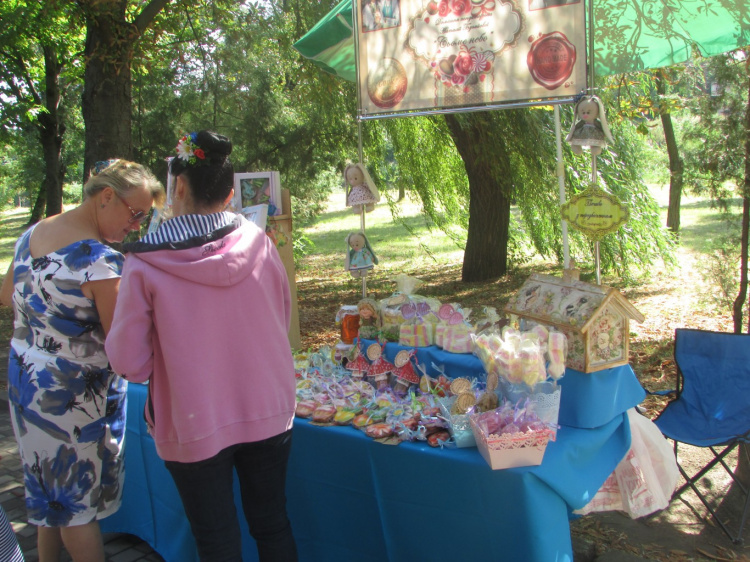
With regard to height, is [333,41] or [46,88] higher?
[46,88]

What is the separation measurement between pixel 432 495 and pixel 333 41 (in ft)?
9.60

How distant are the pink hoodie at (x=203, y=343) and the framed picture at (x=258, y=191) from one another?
90.6 inches

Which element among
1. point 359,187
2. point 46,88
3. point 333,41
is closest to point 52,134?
point 46,88

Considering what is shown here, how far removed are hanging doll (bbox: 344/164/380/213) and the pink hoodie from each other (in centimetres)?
166

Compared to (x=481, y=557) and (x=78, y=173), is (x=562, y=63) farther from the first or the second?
(x=78, y=173)

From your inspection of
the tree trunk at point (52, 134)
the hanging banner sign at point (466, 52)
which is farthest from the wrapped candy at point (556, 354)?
the tree trunk at point (52, 134)

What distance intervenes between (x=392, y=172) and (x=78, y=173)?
2017 cm

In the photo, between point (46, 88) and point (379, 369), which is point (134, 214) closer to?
point (379, 369)

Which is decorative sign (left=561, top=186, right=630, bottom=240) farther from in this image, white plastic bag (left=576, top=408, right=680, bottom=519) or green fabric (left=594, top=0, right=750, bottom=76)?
green fabric (left=594, top=0, right=750, bottom=76)

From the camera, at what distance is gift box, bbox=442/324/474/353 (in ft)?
8.66

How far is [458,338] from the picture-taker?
8.67 feet

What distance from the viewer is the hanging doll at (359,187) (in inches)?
129

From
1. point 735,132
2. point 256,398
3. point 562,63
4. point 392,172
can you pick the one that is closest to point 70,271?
point 256,398

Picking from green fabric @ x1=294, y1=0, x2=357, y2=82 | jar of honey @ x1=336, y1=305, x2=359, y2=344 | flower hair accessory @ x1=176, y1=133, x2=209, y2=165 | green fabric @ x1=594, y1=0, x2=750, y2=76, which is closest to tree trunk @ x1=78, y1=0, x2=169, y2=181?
green fabric @ x1=294, y1=0, x2=357, y2=82
